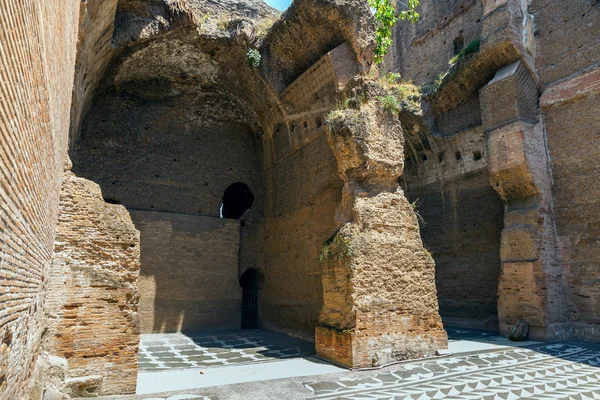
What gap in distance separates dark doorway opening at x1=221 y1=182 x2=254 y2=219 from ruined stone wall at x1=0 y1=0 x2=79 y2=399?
812 centimetres

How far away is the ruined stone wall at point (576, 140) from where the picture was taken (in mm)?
8977

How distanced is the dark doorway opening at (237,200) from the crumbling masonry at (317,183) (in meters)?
0.18

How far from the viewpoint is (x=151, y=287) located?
9281mm

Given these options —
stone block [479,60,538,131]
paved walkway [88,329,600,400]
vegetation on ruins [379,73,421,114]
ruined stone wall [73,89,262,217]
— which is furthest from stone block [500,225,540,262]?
ruined stone wall [73,89,262,217]

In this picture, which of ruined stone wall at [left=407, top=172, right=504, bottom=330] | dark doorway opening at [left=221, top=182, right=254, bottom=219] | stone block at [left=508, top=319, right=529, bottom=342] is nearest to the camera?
stone block at [left=508, top=319, right=529, bottom=342]

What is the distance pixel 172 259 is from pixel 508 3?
10.3m

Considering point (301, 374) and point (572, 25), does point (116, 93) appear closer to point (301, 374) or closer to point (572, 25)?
point (301, 374)

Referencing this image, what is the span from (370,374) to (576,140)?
7.45 m

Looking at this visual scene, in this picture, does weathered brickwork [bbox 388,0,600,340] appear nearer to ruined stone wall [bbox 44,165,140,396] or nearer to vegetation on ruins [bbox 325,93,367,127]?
vegetation on ruins [bbox 325,93,367,127]

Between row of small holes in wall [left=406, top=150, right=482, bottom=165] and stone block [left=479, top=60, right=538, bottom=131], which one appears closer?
stone block [left=479, top=60, right=538, bottom=131]

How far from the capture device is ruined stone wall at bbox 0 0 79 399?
69.9 inches

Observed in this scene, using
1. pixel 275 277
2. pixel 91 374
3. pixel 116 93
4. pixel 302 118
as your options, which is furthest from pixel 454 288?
pixel 116 93

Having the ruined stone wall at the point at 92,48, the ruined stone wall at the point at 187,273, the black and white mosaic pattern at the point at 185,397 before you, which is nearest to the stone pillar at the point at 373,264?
the black and white mosaic pattern at the point at 185,397

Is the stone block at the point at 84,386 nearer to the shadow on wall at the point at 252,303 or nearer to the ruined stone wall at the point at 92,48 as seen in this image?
the ruined stone wall at the point at 92,48
